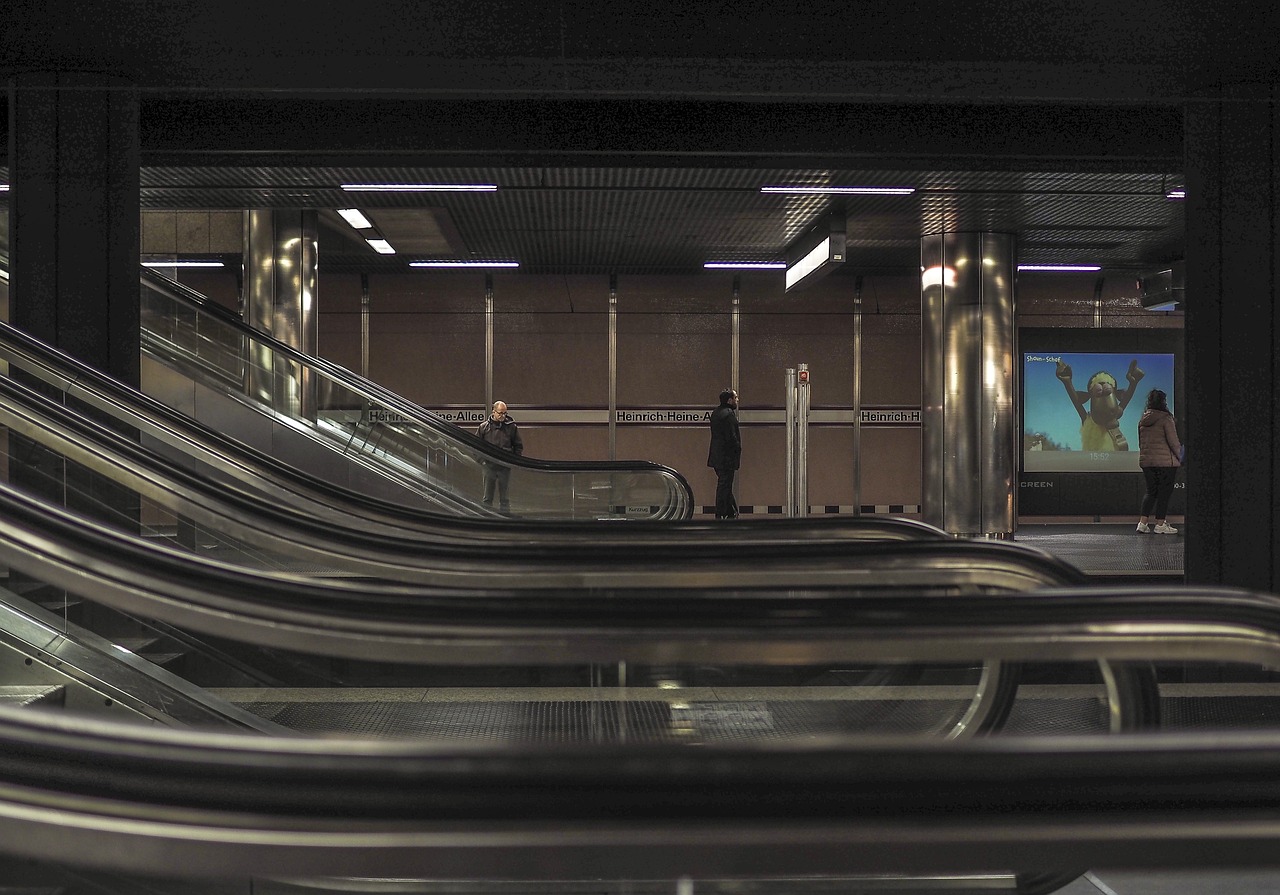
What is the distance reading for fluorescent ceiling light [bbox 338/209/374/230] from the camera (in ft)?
30.8

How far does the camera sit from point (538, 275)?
13.5 meters

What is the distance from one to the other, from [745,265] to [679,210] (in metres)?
3.31

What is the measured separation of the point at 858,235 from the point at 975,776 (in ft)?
32.8

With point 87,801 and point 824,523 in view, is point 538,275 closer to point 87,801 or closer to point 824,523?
point 824,523

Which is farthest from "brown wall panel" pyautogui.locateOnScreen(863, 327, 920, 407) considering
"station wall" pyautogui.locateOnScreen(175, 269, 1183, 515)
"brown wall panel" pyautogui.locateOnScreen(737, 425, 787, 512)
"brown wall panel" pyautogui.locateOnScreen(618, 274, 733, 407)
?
"brown wall panel" pyautogui.locateOnScreen(618, 274, 733, 407)

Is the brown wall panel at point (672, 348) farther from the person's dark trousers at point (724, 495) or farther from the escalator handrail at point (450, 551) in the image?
the escalator handrail at point (450, 551)

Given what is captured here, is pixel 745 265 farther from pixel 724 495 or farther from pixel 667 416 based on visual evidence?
pixel 724 495

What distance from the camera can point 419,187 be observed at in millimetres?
8273

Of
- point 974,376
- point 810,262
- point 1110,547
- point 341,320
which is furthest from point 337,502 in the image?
point 341,320

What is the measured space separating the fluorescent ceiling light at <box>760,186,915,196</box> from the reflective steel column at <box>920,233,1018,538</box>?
83.0 inches

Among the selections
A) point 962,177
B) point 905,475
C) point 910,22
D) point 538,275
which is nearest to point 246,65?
point 910,22

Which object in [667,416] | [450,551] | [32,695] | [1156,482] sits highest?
[667,416]

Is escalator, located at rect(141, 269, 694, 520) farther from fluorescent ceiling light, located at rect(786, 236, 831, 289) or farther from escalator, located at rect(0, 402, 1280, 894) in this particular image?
escalator, located at rect(0, 402, 1280, 894)

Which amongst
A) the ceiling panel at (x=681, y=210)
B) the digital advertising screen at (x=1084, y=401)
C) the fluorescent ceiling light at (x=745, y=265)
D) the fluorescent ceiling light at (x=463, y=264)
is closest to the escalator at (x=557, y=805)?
the ceiling panel at (x=681, y=210)
